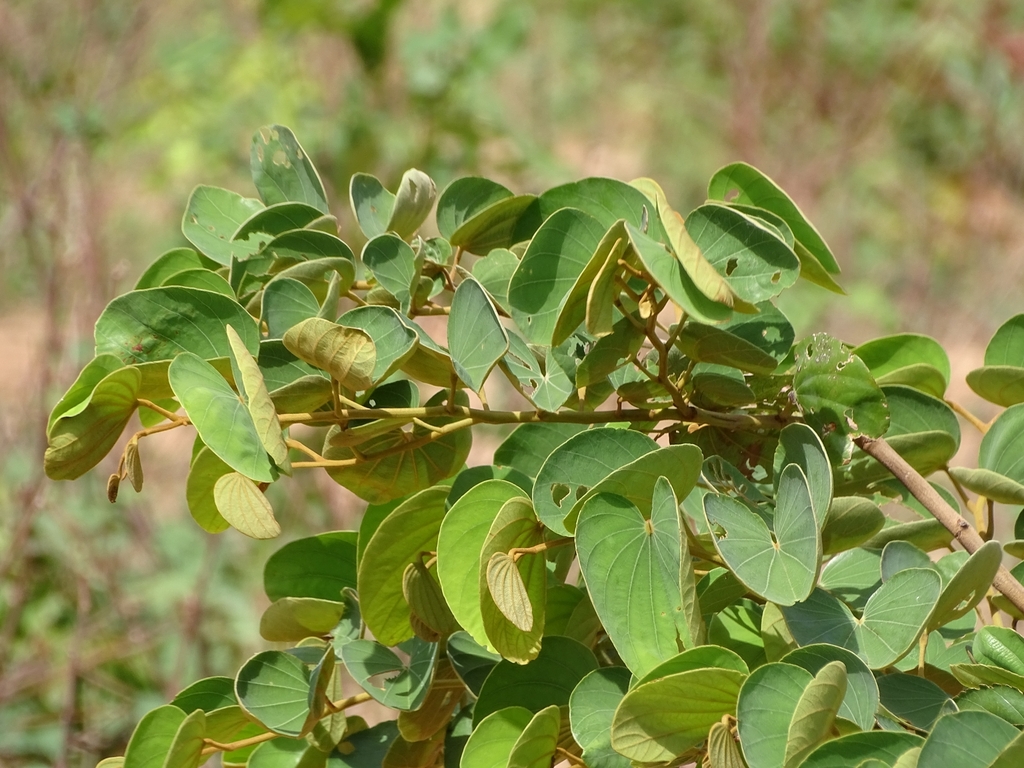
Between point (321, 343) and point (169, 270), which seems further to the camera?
point (169, 270)

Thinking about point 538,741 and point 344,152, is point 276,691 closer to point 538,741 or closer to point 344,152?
point 538,741

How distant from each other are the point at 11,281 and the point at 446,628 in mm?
3251

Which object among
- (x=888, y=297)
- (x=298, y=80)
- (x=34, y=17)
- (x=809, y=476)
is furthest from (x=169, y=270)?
(x=888, y=297)

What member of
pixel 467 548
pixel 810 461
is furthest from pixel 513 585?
pixel 810 461

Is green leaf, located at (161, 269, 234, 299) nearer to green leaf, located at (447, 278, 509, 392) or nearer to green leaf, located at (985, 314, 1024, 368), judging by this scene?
green leaf, located at (447, 278, 509, 392)

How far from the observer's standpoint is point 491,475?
0.60 metres

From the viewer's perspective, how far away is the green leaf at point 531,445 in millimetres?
620

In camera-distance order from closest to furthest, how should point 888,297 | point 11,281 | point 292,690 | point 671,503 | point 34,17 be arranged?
point 671,503, point 292,690, point 34,17, point 11,281, point 888,297

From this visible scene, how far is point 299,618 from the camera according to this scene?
611mm

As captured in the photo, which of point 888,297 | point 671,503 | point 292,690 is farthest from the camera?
point 888,297

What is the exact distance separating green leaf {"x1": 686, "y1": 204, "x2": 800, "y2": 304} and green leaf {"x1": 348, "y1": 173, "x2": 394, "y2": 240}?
0.21m

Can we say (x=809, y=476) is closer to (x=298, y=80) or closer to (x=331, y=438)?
(x=331, y=438)

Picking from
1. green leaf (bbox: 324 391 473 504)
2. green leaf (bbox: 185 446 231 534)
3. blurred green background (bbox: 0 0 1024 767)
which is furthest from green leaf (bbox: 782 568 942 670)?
blurred green background (bbox: 0 0 1024 767)

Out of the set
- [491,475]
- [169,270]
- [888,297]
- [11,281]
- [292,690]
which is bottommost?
[888,297]
